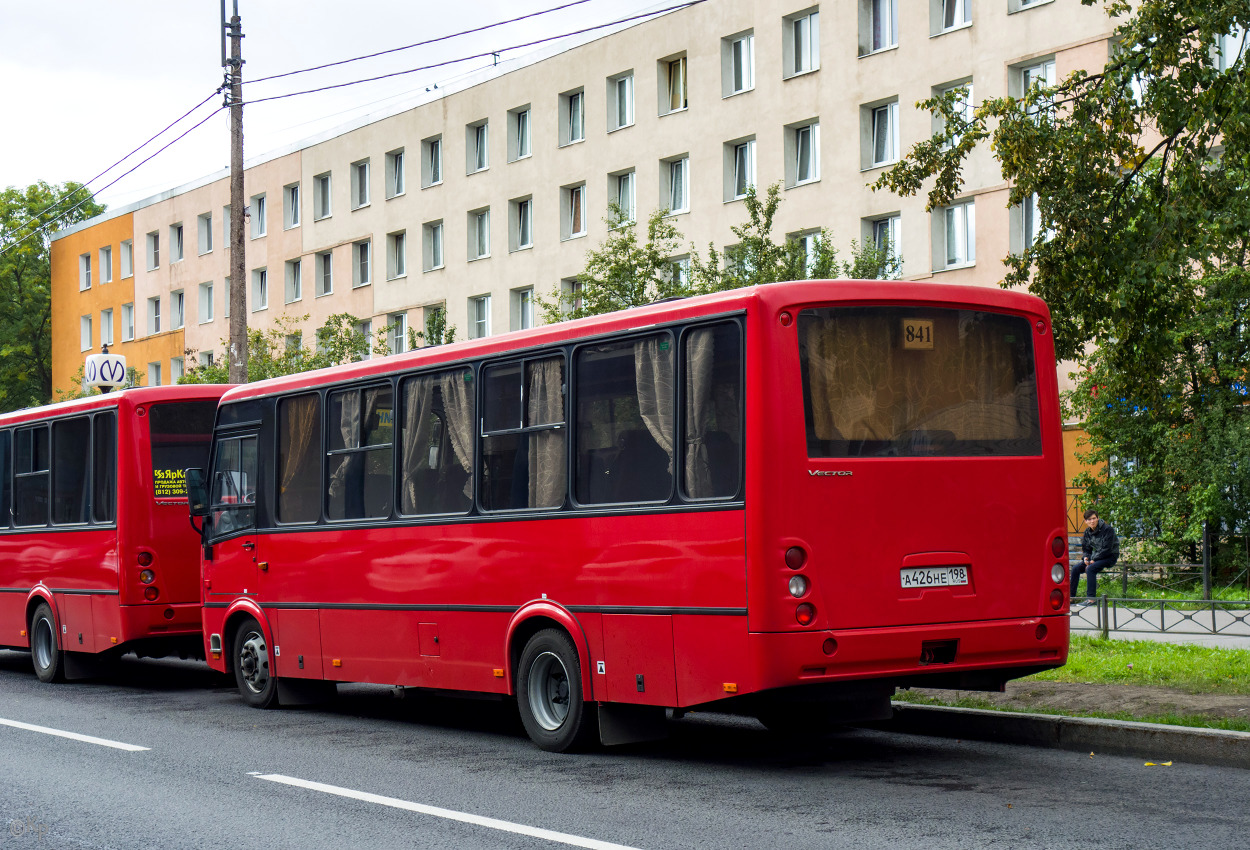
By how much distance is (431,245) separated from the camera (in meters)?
50.3

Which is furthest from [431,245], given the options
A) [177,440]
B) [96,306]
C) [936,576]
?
[936,576]

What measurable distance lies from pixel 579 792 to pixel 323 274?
48494 mm

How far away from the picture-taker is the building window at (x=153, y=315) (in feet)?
216

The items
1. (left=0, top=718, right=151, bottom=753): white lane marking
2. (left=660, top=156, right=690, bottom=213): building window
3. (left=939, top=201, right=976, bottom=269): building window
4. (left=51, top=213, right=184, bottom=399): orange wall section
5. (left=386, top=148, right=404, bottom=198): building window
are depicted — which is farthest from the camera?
(left=51, top=213, right=184, bottom=399): orange wall section

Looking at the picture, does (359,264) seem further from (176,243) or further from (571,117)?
(176,243)

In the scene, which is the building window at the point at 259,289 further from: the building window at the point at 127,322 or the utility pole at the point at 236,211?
the utility pole at the point at 236,211

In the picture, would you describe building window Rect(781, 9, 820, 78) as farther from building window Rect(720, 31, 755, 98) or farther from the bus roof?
the bus roof

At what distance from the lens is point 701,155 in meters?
40.4

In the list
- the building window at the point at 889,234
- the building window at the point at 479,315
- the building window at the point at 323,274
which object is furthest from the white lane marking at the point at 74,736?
the building window at the point at 323,274

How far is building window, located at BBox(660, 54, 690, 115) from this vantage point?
4134cm

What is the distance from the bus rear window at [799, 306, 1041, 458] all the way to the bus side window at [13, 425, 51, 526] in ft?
35.7

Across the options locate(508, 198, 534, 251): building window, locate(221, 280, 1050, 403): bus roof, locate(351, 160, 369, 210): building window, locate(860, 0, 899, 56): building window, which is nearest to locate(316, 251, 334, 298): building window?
locate(351, 160, 369, 210): building window

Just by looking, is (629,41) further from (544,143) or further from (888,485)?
(888,485)

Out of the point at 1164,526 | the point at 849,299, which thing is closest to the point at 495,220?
the point at 1164,526
